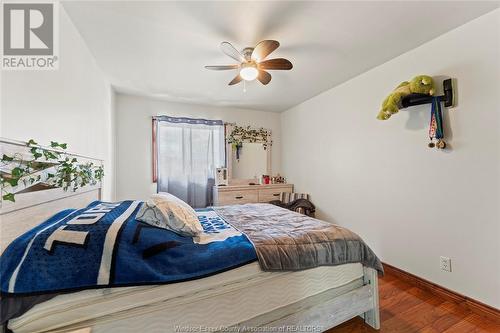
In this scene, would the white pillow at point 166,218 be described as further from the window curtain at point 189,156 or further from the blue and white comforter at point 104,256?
the window curtain at point 189,156

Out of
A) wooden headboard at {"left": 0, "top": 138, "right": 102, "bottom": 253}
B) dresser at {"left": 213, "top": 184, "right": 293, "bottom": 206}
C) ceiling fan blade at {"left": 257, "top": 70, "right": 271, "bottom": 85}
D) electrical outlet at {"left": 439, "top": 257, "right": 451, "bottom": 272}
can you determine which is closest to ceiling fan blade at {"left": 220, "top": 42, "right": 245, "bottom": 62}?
ceiling fan blade at {"left": 257, "top": 70, "right": 271, "bottom": 85}

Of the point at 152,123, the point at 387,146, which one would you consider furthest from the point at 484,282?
the point at 152,123

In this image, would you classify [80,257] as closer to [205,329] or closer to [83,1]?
[205,329]

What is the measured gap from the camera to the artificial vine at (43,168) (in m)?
0.82

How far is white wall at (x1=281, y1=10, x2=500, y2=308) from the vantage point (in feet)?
5.16

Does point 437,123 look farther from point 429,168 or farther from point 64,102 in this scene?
point 64,102

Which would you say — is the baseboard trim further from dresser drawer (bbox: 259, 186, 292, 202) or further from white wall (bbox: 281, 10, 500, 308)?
dresser drawer (bbox: 259, 186, 292, 202)

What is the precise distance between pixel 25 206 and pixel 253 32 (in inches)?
73.3

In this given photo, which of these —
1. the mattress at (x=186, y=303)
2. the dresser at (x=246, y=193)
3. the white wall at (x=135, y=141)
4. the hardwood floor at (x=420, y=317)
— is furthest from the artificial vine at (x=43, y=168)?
the hardwood floor at (x=420, y=317)

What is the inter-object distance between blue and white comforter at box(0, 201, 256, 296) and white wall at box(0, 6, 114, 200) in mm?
513

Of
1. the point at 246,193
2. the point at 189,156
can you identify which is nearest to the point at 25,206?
the point at 189,156

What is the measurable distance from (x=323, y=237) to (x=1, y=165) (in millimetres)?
1699

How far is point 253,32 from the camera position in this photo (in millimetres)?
1708

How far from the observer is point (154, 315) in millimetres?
984
